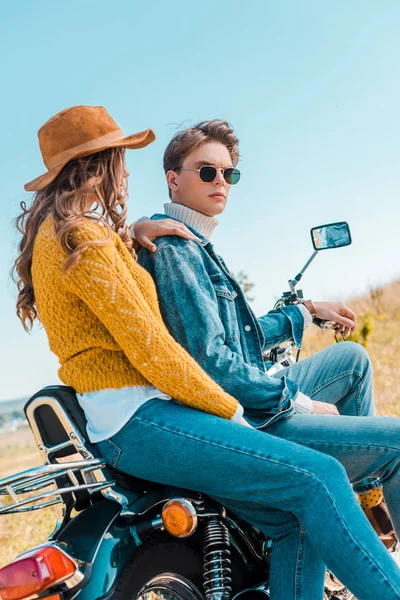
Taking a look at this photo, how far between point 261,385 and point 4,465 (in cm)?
948

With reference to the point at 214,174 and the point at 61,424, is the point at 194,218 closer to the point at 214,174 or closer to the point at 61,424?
the point at 214,174

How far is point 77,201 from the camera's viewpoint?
2.66 metres

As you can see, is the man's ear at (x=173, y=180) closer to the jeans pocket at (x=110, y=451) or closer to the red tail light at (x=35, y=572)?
the jeans pocket at (x=110, y=451)

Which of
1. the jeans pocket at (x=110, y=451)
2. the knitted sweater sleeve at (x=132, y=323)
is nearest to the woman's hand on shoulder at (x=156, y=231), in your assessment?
the knitted sweater sleeve at (x=132, y=323)

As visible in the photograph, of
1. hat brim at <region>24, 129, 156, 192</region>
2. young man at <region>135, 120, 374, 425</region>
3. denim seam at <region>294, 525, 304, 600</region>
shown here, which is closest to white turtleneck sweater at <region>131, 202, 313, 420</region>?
young man at <region>135, 120, 374, 425</region>

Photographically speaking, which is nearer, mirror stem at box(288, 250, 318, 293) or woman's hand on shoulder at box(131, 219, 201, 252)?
woman's hand on shoulder at box(131, 219, 201, 252)

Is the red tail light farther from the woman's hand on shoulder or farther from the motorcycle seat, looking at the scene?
the woman's hand on shoulder

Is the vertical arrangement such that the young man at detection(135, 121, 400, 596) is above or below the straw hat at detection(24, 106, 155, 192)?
below

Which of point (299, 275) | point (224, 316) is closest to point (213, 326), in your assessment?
point (224, 316)

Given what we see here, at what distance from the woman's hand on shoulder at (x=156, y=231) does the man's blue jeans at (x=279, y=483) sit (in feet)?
2.45

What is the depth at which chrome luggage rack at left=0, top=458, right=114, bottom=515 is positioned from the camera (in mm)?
2287

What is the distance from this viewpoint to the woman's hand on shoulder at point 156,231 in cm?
301

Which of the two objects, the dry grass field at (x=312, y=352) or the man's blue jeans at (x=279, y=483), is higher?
the man's blue jeans at (x=279, y=483)

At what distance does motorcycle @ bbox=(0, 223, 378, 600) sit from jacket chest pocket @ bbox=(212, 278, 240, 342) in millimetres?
656
